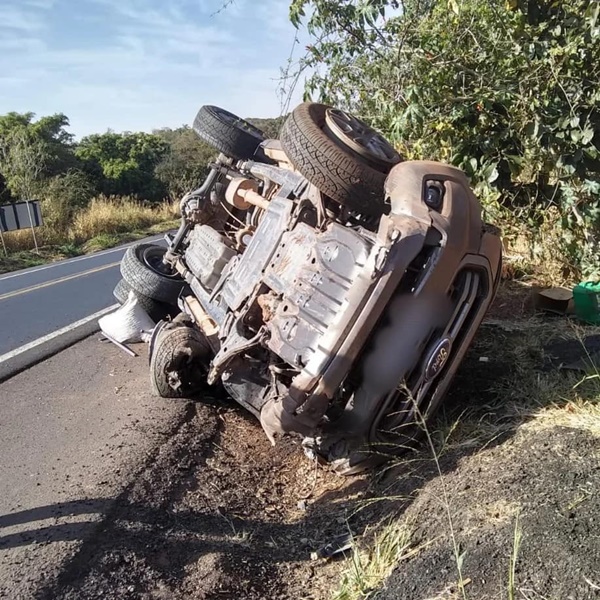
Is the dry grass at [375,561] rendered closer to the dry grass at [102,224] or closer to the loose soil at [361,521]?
the loose soil at [361,521]

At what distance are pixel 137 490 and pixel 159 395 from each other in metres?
1.41

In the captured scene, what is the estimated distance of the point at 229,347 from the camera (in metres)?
3.77

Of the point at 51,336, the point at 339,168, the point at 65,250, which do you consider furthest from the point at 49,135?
the point at 339,168

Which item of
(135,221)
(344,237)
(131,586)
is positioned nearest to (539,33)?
(344,237)

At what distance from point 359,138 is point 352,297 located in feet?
4.69

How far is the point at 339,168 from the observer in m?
3.79

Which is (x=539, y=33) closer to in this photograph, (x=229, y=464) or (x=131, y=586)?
(x=229, y=464)

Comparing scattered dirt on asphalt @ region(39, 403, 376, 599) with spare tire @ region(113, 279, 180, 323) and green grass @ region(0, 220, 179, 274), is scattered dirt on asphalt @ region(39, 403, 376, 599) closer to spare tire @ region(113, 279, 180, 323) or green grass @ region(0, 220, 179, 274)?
spare tire @ region(113, 279, 180, 323)

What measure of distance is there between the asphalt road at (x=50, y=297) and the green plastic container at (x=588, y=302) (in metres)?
4.98

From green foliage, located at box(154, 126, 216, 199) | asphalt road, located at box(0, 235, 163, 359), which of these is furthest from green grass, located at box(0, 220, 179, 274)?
green foliage, located at box(154, 126, 216, 199)

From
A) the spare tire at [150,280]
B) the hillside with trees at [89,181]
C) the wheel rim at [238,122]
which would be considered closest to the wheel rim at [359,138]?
the wheel rim at [238,122]

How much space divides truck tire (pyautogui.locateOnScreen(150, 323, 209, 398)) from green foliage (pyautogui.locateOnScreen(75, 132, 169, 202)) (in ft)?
80.1

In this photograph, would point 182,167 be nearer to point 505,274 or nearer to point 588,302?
point 505,274

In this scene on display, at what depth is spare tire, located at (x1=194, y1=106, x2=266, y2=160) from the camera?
19.5ft
